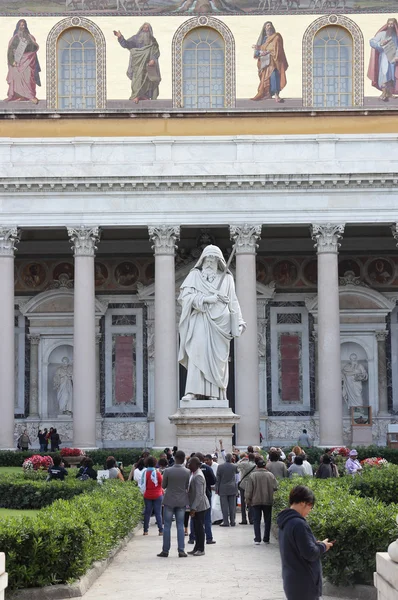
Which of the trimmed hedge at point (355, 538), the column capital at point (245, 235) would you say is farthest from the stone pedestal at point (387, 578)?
the column capital at point (245, 235)

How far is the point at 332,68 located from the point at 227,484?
2923cm

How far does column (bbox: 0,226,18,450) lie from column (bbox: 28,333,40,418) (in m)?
6.54

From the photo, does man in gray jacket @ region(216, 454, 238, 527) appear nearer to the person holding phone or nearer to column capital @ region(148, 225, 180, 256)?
the person holding phone

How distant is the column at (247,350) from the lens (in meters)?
45.5

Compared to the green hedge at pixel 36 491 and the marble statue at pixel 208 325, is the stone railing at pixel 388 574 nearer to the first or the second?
the green hedge at pixel 36 491

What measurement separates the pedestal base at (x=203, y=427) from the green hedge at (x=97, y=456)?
13.9 metres

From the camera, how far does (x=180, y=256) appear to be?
52625 millimetres

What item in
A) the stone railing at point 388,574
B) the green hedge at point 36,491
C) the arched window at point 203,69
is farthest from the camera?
the arched window at point 203,69

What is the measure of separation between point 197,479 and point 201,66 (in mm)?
31875

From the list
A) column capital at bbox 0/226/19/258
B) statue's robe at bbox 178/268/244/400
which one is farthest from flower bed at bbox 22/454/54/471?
column capital at bbox 0/226/19/258

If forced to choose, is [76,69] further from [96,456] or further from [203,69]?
[96,456]

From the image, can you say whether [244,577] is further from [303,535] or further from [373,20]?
[373,20]

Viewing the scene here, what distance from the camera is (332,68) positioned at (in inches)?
1939

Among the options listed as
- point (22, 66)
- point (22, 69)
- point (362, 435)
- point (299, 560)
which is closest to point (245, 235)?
point (362, 435)
